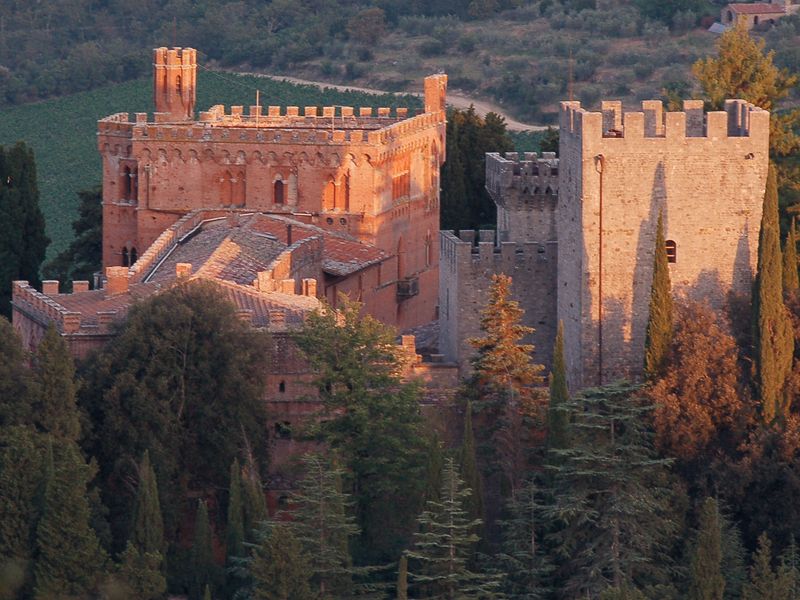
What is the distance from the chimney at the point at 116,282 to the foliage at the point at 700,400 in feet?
36.1

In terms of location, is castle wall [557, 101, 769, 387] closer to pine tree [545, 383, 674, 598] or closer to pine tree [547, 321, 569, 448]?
pine tree [547, 321, 569, 448]

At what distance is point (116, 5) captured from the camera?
11450 cm

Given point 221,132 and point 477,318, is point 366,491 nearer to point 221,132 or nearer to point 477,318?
point 477,318

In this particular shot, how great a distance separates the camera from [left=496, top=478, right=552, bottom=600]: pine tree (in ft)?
132

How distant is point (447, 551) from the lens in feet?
131

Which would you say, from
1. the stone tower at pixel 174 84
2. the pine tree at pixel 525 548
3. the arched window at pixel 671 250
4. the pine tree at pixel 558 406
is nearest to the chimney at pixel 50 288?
the pine tree at pixel 558 406

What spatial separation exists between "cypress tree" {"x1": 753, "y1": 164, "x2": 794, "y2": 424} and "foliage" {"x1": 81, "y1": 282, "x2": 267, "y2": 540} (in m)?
7.72

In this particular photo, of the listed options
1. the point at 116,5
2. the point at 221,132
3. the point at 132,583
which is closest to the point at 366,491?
the point at 132,583

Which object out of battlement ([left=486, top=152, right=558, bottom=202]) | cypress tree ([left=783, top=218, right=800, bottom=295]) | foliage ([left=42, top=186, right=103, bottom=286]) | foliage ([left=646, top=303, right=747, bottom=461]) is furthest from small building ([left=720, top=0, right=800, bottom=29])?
foliage ([left=646, top=303, right=747, bottom=461])

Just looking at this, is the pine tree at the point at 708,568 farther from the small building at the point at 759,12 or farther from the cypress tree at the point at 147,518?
the small building at the point at 759,12

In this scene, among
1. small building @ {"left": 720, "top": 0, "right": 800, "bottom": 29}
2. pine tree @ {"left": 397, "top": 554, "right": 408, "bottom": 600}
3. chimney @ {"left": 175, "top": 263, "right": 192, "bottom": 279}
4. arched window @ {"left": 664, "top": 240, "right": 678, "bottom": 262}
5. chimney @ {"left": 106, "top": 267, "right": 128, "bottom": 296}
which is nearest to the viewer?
pine tree @ {"left": 397, "top": 554, "right": 408, "bottom": 600}

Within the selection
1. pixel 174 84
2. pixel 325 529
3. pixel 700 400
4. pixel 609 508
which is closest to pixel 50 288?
pixel 325 529

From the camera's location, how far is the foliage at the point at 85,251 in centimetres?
6425

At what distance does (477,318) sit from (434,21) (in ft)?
184
